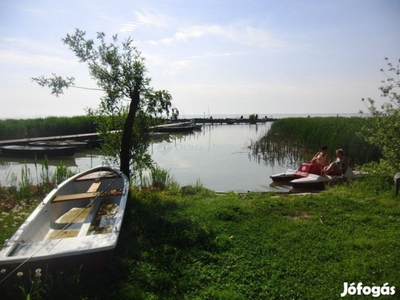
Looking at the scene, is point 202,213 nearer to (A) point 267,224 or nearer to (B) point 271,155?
(A) point 267,224

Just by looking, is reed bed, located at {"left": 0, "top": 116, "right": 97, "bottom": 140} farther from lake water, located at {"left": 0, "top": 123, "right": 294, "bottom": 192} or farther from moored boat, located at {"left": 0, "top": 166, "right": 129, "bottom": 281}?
moored boat, located at {"left": 0, "top": 166, "right": 129, "bottom": 281}

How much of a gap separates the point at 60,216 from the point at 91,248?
2.51 m

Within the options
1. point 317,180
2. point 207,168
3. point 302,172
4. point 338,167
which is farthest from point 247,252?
point 207,168

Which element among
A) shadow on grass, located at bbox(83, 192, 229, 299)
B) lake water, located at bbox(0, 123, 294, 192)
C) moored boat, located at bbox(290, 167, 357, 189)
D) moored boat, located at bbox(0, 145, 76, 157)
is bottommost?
lake water, located at bbox(0, 123, 294, 192)

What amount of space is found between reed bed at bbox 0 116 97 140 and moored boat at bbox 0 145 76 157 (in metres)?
3.75

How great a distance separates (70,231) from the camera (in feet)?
15.9

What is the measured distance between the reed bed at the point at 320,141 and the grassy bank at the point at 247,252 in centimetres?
680

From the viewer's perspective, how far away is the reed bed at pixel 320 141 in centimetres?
1443

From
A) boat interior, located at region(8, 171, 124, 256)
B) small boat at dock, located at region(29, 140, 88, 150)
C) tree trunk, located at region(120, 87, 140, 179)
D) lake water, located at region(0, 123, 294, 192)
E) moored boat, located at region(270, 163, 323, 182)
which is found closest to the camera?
boat interior, located at region(8, 171, 124, 256)

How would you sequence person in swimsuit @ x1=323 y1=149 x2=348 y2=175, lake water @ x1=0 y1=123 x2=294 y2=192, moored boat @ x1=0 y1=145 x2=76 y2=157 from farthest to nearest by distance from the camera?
1. moored boat @ x1=0 y1=145 x2=76 y2=157
2. lake water @ x1=0 y1=123 x2=294 y2=192
3. person in swimsuit @ x1=323 y1=149 x2=348 y2=175

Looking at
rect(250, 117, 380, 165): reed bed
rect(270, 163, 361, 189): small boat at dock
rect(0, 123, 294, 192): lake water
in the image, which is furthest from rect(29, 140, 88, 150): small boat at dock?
rect(270, 163, 361, 189): small boat at dock

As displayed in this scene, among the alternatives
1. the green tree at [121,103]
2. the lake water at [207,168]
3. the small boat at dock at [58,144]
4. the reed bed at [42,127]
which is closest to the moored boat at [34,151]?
the lake water at [207,168]

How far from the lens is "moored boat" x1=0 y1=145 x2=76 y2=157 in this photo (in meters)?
17.6

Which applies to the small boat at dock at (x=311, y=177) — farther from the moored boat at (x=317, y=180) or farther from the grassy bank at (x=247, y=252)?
the grassy bank at (x=247, y=252)
